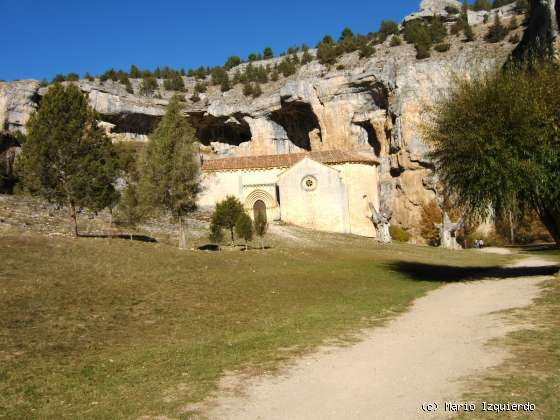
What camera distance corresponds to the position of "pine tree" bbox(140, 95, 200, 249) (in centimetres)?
2834

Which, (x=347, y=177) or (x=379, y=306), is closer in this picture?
(x=379, y=306)

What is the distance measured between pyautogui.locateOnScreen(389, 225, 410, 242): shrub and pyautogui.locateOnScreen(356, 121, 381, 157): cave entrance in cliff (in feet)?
33.7

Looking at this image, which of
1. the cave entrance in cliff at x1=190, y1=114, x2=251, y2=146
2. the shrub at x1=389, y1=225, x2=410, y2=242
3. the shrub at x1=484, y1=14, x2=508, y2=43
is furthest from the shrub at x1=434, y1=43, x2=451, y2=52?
the cave entrance in cliff at x1=190, y1=114, x2=251, y2=146

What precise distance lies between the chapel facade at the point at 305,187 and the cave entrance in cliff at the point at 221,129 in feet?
36.4

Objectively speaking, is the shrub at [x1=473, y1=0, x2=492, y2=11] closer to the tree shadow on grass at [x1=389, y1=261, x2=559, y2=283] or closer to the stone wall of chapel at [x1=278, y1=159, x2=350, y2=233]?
the stone wall of chapel at [x1=278, y1=159, x2=350, y2=233]

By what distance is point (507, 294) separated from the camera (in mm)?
15734

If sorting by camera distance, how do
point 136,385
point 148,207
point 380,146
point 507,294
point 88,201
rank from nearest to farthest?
point 136,385 → point 507,294 → point 88,201 → point 148,207 → point 380,146

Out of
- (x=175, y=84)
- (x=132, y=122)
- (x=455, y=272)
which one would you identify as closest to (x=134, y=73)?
(x=175, y=84)

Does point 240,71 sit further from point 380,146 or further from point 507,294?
point 507,294

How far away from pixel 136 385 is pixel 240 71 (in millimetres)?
89538

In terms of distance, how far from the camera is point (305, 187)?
5209 cm

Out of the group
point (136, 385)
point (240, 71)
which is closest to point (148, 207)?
point (136, 385)

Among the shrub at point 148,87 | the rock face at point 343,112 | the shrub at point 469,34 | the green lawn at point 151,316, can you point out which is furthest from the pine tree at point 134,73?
the green lawn at point 151,316

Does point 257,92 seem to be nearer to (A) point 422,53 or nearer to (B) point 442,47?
(A) point 422,53
